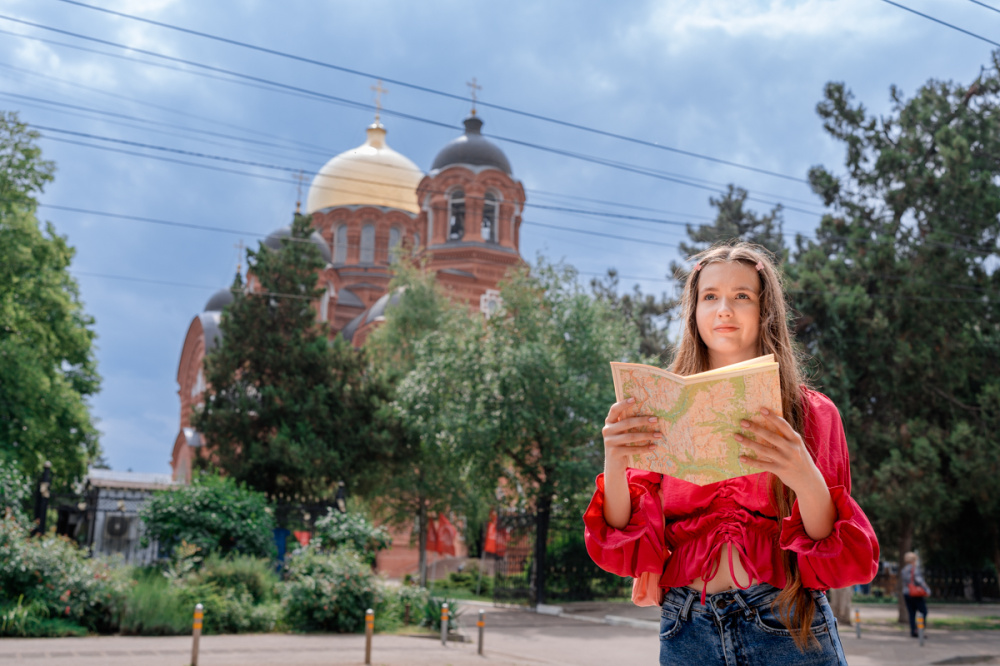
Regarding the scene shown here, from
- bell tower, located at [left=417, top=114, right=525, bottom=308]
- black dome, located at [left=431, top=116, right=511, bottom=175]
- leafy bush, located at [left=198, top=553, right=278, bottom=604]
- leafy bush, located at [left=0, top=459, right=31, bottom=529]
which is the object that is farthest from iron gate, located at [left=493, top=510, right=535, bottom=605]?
black dome, located at [left=431, top=116, right=511, bottom=175]

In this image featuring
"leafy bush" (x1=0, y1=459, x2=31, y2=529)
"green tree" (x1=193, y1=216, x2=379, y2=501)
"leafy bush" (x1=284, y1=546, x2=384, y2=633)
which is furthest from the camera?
"green tree" (x1=193, y1=216, x2=379, y2=501)

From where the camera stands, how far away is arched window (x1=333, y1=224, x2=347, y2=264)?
1738 inches

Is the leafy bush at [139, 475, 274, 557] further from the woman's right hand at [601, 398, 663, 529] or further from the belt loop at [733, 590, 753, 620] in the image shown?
the belt loop at [733, 590, 753, 620]

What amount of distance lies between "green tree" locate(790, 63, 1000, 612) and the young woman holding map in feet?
53.2

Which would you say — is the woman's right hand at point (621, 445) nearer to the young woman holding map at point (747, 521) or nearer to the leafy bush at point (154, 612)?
Answer: the young woman holding map at point (747, 521)

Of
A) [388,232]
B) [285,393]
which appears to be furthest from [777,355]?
[388,232]

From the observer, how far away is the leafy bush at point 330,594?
1403cm

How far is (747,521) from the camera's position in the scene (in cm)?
220

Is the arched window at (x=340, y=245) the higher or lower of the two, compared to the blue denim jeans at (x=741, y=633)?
higher

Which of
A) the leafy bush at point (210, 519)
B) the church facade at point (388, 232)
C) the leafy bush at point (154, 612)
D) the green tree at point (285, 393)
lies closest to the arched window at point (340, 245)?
the church facade at point (388, 232)

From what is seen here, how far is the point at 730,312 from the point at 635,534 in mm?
678

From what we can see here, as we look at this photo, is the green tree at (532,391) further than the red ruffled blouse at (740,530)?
Yes

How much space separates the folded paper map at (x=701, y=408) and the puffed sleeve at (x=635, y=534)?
0.20 metres

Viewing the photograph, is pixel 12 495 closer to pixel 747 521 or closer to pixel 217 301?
pixel 747 521
